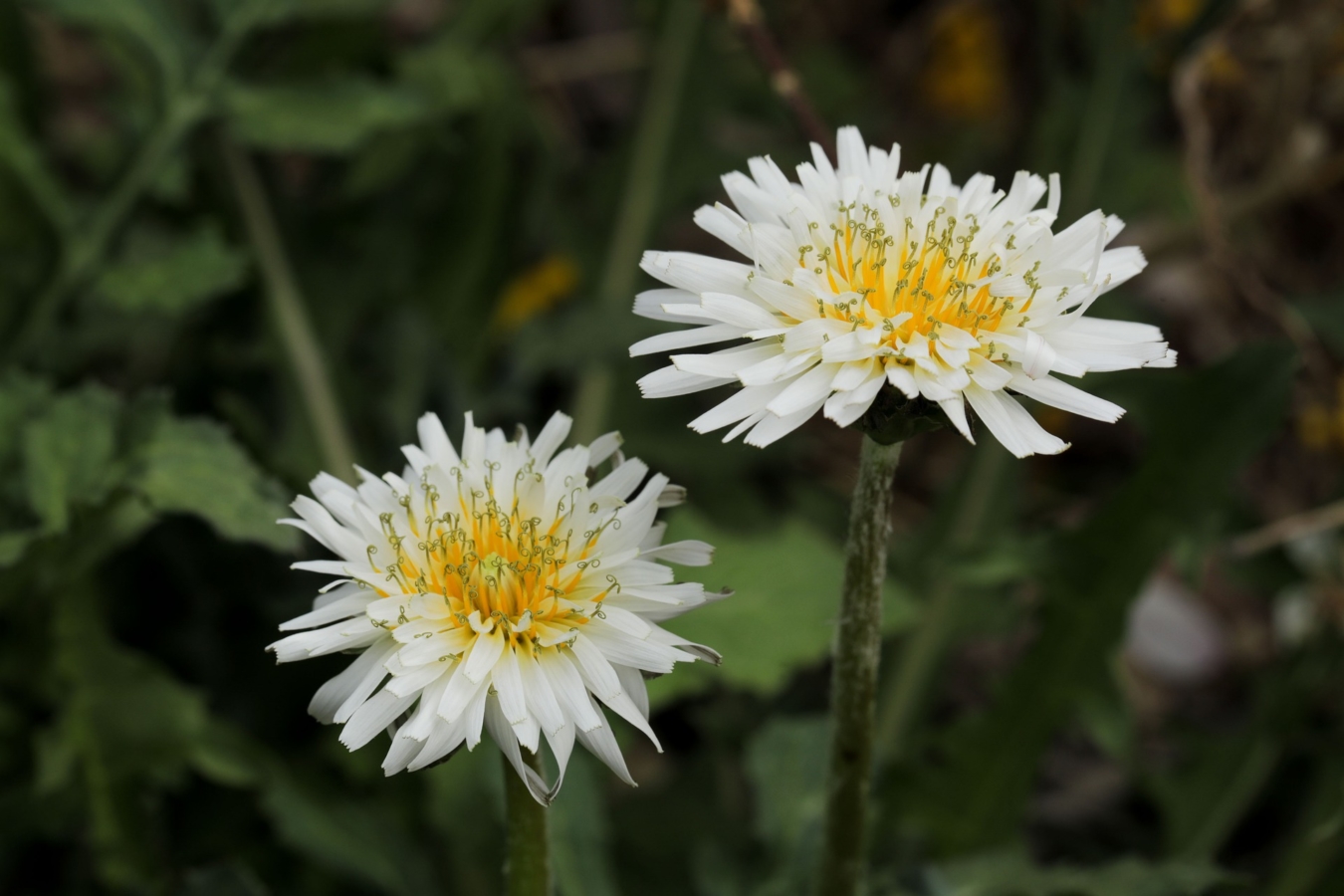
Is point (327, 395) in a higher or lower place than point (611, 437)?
higher

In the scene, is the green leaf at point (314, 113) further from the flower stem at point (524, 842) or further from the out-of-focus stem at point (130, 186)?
the flower stem at point (524, 842)

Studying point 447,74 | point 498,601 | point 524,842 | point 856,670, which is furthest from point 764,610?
point 447,74

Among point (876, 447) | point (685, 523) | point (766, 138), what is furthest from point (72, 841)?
point (766, 138)

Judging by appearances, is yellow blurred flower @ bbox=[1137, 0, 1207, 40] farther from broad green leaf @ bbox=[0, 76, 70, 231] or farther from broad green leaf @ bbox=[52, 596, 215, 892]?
broad green leaf @ bbox=[52, 596, 215, 892]

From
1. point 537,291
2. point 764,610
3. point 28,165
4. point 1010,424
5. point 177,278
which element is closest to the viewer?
point 1010,424

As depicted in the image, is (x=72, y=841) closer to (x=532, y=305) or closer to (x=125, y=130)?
(x=125, y=130)

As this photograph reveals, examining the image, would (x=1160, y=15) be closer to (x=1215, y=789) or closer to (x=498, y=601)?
(x=1215, y=789)

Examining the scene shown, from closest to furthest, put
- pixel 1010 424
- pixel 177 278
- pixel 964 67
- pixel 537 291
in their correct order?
pixel 1010 424 < pixel 177 278 < pixel 537 291 < pixel 964 67
